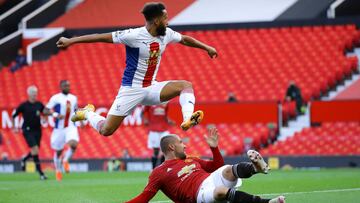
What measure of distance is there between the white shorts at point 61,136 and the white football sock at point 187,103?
27.5ft

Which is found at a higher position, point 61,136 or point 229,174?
point 229,174

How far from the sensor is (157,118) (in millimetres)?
20719

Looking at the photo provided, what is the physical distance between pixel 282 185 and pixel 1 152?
15.0 m

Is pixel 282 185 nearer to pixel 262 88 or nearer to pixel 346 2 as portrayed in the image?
pixel 262 88

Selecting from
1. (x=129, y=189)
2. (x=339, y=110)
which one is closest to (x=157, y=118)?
(x=129, y=189)

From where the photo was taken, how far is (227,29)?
108 ft

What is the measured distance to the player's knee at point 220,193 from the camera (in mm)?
9094

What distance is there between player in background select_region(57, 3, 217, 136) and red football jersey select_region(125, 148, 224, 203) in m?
1.13

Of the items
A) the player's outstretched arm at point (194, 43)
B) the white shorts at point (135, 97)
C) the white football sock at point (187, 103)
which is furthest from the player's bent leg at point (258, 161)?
the player's outstretched arm at point (194, 43)

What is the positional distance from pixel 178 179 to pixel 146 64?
7.59 feet

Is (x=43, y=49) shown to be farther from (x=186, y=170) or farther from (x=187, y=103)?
(x=186, y=170)

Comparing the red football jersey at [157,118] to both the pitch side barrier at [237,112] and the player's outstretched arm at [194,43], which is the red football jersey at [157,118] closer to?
the pitch side barrier at [237,112]

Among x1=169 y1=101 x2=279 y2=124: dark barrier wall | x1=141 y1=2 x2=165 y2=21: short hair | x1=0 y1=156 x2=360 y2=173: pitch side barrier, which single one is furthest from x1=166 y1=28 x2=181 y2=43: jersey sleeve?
x1=169 y1=101 x2=279 y2=124: dark barrier wall

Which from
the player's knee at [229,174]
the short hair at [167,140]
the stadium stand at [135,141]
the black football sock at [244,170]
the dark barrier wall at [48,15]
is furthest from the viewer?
the dark barrier wall at [48,15]
